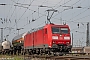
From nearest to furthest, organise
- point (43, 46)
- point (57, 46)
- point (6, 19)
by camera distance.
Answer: point (57, 46), point (43, 46), point (6, 19)

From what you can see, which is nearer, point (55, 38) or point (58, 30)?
point (55, 38)

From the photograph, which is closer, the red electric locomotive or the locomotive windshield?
the red electric locomotive

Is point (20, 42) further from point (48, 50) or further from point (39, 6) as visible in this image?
point (48, 50)

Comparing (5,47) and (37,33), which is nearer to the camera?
(37,33)

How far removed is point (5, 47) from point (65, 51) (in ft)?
80.4

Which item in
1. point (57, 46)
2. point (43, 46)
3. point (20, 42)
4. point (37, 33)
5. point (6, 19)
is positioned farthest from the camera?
point (6, 19)

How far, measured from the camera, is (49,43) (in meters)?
27.4

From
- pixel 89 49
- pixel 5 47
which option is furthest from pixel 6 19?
pixel 89 49

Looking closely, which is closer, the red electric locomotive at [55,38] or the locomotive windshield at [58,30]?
the red electric locomotive at [55,38]

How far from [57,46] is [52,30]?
73.3 inches

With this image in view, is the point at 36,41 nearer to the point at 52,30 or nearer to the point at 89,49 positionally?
the point at 52,30

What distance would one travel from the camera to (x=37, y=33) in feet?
105

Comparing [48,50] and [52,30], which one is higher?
[52,30]

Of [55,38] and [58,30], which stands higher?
[58,30]
